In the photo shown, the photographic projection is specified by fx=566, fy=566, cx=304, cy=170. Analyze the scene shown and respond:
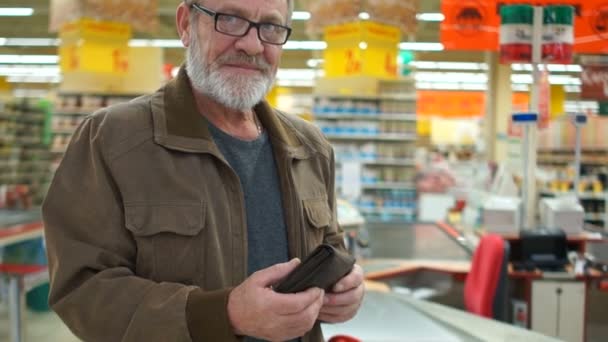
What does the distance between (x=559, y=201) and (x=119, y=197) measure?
407cm

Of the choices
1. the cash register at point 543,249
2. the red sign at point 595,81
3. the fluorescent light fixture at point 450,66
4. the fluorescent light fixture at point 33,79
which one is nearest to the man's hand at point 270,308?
the cash register at point 543,249

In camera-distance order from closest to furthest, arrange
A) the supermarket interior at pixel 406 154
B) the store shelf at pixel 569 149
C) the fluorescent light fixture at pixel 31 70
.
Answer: the supermarket interior at pixel 406 154 < the store shelf at pixel 569 149 < the fluorescent light fixture at pixel 31 70

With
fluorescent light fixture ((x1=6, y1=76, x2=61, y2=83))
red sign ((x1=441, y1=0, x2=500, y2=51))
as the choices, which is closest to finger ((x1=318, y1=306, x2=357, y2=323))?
red sign ((x1=441, y1=0, x2=500, y2=51))

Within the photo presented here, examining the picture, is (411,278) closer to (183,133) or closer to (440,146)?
(183,133)

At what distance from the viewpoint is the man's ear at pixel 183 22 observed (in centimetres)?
131

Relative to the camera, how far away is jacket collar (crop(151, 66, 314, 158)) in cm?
118

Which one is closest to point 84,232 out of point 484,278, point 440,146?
point 484,278

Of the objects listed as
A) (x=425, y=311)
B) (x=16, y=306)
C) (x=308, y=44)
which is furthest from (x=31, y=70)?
(x=425, y=311)

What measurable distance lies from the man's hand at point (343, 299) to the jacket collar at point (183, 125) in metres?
0.36

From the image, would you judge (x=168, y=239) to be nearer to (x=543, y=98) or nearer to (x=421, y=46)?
(x=543, y=98)

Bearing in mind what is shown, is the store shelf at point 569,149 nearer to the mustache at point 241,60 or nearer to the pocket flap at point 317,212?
the pocket flap at point 317,212

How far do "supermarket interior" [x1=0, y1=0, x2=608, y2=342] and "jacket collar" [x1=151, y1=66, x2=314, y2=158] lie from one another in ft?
0.05

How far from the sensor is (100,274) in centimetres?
105

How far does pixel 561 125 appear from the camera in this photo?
10562 millimetres
